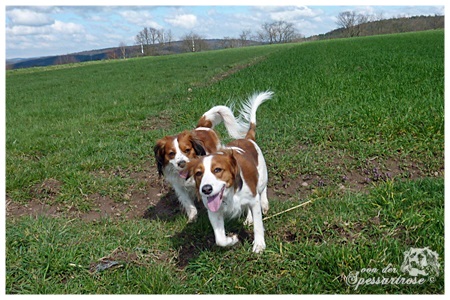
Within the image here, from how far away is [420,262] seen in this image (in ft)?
10.2

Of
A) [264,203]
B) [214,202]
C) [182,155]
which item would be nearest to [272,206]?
[264,203]

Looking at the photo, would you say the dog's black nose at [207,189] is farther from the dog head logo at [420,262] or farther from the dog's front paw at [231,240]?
the dog head logo at [420,262]

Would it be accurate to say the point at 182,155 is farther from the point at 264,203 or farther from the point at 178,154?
the point at 264,203

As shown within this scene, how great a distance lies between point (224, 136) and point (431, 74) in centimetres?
563

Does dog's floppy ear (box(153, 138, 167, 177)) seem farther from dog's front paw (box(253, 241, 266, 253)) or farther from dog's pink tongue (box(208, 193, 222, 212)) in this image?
dog's front paw (box(253, 241, 266, 253))

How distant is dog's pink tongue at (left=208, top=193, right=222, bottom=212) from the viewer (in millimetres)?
3197

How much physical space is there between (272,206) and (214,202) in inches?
53.7

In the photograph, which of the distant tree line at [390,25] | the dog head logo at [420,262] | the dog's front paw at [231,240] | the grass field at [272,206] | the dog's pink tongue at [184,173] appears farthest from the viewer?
the distant tree line at [390,25]

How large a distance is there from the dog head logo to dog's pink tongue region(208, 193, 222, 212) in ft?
4.92

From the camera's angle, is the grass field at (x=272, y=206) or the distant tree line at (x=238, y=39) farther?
the distant tree line at (x=238, y=39)

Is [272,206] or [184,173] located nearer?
[184,173]

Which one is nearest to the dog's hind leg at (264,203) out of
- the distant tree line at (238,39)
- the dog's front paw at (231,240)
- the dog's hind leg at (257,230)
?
the dog's hind leg at (257,230)

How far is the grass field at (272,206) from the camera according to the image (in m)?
3.28

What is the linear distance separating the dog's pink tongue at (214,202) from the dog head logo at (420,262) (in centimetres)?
150
